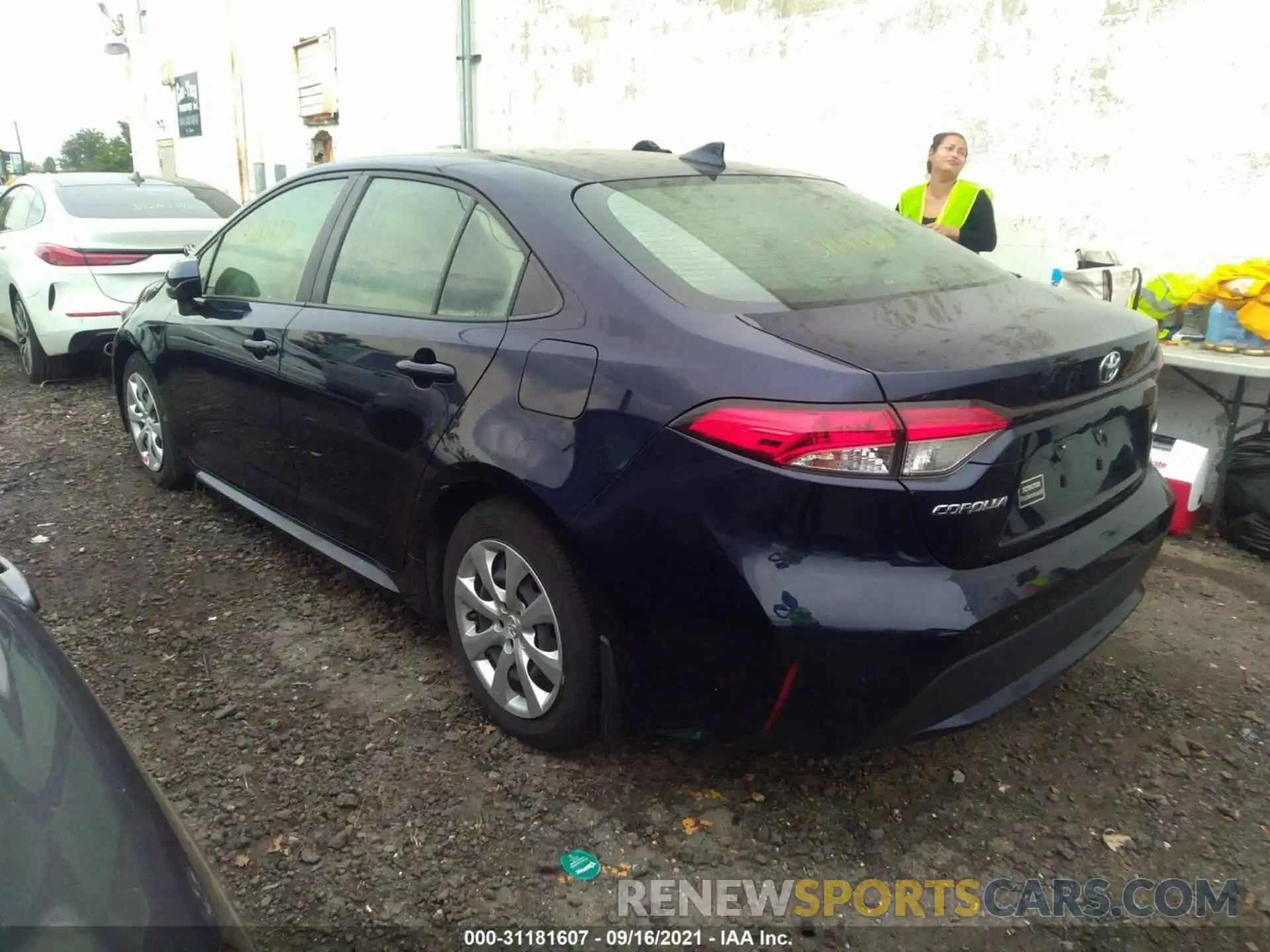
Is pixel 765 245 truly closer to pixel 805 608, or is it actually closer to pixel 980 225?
pixel 805 608

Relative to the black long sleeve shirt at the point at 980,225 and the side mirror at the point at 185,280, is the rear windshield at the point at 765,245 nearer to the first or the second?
the black long sleeve shirt at the point at 980,225

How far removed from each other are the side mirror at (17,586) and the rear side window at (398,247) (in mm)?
1221

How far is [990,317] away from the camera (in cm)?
223

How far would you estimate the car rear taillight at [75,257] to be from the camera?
20.1ft

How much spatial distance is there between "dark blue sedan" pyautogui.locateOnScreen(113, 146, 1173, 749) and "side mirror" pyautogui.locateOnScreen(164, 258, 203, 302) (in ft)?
2.91

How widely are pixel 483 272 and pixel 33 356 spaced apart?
18.4 ft

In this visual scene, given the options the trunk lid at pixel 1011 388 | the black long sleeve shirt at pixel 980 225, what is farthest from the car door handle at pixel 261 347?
the black long sleeve shirt at pixel 980 225

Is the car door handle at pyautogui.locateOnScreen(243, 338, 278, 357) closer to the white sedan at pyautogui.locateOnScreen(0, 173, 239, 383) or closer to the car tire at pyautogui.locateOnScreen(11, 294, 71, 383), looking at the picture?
the white sedan at pyautogui.locateOnScreen(0, 173, 239, 383)

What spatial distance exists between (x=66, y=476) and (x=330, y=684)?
280 cm

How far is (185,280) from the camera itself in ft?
12.2

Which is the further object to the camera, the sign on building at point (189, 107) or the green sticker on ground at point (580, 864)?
the sign on building at point (189, 107)

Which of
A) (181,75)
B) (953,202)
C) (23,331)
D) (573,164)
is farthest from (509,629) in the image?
(181,75)

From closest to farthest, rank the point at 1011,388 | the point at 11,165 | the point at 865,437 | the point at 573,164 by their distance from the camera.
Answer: the point at 865,437 → the point at 1011,388 → the point at 573,164 → the point at 11,165

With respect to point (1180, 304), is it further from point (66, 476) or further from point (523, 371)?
point (66, 476)
